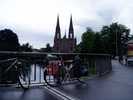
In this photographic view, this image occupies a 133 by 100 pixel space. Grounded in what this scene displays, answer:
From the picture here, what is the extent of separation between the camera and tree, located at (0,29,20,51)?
6725 centimetres

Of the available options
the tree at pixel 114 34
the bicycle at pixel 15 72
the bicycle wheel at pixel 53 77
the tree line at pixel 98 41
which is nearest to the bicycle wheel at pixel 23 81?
the bicycle at pixel 15 72

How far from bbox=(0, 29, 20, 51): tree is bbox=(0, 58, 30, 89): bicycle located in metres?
54.6

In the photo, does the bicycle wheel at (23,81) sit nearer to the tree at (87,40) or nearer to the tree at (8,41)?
the tree at (8,41)

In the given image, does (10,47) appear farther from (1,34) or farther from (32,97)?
(32,97)

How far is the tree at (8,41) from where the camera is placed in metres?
67.2

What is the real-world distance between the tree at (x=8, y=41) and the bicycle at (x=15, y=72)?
179 feet

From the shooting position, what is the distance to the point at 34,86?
40.3 feet

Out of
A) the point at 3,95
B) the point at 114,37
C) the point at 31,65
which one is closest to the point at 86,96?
the point at 3,95

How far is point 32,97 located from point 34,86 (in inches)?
112

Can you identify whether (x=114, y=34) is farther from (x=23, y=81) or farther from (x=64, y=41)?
(x=23, y=81)

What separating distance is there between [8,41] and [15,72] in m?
58.7

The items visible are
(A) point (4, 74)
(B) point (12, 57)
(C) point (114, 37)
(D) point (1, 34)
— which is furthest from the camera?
(C) point (114, 37)

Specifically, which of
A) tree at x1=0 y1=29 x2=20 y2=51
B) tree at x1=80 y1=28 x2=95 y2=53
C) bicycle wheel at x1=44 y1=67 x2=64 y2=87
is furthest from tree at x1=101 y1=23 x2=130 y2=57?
bicycle wheel at x1=44 y1=67 x2=64 y2=87

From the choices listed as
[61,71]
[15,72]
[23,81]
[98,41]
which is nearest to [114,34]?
[98,41]
